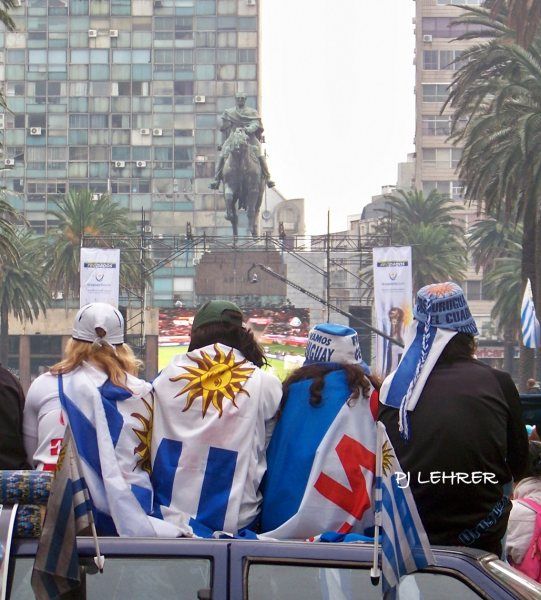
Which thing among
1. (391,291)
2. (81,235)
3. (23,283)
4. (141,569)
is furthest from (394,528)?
(23,283)

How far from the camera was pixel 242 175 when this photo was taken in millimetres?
53625

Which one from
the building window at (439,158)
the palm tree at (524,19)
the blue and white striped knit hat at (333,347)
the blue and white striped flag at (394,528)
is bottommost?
the blue and white striped flag at (394,528)

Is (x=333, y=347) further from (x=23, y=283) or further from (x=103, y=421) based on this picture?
(x=23, y=283)

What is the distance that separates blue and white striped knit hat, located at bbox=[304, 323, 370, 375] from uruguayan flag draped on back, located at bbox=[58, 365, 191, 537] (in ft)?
2.10

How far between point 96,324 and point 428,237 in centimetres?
5812

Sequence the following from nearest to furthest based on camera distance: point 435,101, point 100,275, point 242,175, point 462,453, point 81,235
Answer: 1. point 462,453
2. point 100,275
3. point 242,175
4. point 81,235
5. point 435,101

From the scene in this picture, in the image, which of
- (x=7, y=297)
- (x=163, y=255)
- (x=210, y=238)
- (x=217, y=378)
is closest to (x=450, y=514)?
(x=217, y=378)

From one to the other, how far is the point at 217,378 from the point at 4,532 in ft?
5.10

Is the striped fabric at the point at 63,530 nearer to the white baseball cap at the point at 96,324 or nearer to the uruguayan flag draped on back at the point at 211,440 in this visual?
the uruguayan flag draped on back at the point at 211,440

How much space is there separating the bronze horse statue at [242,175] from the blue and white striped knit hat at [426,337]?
48.1 meters

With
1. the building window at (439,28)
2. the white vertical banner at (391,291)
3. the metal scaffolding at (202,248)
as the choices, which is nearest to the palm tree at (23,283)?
the metal scaffolding at (202,248)

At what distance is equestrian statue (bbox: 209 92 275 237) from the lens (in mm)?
53281

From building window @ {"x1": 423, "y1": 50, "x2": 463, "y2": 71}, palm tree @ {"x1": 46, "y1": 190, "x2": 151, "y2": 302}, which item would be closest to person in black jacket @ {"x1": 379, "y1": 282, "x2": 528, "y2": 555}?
palm tree @ {"x1": 46, "y1": 190, "x2": 151, "y2": 302}

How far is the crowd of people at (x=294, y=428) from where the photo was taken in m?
4.59
